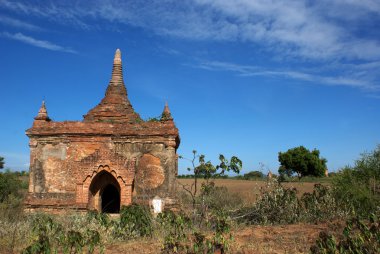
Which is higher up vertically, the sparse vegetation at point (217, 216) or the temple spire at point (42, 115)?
the temple spire at point (42, 115)

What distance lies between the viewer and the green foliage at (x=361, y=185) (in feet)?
43.1

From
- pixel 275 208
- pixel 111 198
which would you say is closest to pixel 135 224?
pixel 275 208

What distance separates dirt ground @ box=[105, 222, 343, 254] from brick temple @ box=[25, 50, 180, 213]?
16.8ft

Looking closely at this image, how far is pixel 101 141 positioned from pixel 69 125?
1564 mm

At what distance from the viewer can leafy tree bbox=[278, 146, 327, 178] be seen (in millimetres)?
53281

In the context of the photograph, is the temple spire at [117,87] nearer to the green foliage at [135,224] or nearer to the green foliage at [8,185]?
the green foliage at [135,224]

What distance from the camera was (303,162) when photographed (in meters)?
53.1

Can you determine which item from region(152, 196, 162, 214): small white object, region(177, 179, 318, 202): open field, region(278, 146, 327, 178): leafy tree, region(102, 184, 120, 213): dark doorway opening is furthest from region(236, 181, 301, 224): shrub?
region(278, 146, 327, 178): leafy tree

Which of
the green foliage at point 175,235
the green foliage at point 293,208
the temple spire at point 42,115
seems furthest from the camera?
the temple spire at point 42,115

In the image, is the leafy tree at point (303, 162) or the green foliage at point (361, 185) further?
the leafy tree at point (303, 162)

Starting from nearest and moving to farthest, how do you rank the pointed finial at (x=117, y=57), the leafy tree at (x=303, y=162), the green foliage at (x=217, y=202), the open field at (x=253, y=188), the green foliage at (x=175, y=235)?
the green foliage at (x=175, y=235) → the green foliage at (x=217, y=202) → the open field at (x=253, y=188) → the pointed finial at (x=117, y=57) → the leafy tree at (x=303, y=162)

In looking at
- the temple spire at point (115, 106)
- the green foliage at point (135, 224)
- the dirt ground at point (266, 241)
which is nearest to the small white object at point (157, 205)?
the green foliage at point (135, 224)

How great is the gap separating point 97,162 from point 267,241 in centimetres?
822

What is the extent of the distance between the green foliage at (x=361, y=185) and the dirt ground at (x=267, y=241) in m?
2.59
